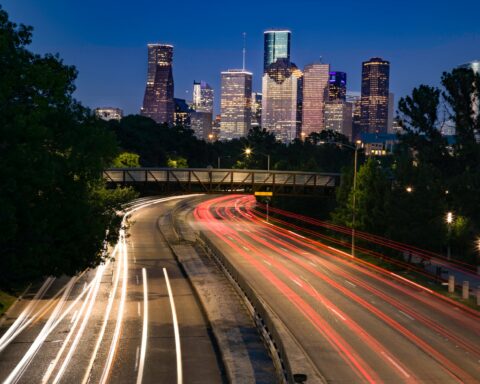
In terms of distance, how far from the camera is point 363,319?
29750mm

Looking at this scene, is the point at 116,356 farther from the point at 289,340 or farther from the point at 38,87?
the point at 38,87

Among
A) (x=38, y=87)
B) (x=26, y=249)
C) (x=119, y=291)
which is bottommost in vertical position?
(x=119, y=291)

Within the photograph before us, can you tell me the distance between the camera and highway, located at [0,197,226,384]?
2242cm

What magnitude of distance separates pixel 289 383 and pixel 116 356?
352 inches

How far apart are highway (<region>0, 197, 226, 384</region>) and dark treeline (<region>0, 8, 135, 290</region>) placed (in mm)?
3148

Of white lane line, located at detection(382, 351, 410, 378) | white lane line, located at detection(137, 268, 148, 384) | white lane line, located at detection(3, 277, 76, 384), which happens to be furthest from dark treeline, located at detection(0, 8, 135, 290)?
white lane line, located at detection(382, 351, 410, 378)

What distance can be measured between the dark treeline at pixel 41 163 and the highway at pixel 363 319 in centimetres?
1066

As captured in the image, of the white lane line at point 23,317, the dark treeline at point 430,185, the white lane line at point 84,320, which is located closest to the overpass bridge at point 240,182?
the dark treeline at point 430,185

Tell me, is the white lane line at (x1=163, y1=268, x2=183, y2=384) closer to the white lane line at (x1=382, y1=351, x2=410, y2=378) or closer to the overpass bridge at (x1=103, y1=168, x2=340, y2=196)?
the white lane line at (x1=382, y1=351, x2=410, y2=378)

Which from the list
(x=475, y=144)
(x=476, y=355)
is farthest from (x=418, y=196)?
(x=476, y=355)

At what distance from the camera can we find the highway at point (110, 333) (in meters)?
22.4

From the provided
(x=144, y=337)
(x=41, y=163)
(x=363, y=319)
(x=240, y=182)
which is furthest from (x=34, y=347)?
(x=240, y=182)

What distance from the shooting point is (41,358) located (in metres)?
24.2

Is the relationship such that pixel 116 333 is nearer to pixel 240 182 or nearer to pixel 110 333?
pixel 110 333
